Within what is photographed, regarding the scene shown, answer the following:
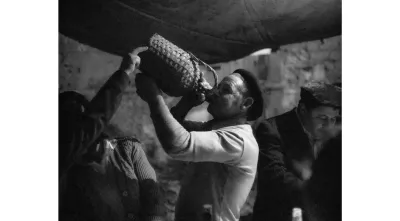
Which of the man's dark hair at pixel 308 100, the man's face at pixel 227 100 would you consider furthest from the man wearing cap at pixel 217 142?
the man's dark hair at pixel 308 100

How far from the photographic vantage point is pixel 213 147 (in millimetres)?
2641

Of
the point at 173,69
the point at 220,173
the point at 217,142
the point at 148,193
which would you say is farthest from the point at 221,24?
the point at 148,193

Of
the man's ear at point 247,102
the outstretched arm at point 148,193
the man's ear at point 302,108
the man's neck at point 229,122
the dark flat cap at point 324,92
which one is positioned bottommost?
the outstretched arm at point 148,193

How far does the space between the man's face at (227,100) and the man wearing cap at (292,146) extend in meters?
0.16

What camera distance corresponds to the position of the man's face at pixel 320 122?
275cm

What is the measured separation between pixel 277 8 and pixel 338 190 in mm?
956

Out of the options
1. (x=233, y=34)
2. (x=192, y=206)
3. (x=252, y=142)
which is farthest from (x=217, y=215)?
(x=233, y=34)

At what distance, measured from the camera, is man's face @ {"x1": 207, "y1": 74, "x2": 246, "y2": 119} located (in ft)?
8.91

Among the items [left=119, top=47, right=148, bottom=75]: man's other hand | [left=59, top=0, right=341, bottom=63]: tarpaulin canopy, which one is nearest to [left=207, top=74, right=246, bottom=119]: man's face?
[left=59, top=0, right=341, bottom=63]: tarpaulin canopy

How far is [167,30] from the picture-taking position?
9.12ft

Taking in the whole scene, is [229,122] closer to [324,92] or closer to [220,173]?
[220,173]

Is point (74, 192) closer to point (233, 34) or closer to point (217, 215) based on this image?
point (217, 215)

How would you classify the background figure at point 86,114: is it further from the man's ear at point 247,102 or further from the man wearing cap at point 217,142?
the man's ear at point 247,102

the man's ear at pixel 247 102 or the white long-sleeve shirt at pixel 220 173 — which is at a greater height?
the man's ear at pixel 247 102
